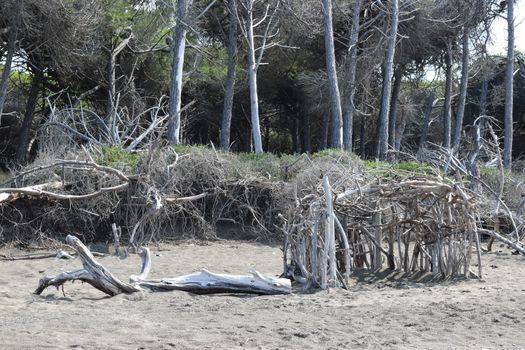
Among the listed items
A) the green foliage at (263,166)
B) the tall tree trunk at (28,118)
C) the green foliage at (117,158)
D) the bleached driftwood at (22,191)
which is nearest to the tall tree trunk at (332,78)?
the green foliage at (263,166)

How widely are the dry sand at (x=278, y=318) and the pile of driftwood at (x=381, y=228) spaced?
36cm

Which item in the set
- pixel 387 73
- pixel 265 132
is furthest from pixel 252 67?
pixel 265 132

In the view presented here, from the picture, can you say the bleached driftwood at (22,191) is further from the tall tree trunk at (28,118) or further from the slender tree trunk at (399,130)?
the slender tree trunk at (399,130)

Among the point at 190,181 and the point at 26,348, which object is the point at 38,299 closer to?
the point at 26,348

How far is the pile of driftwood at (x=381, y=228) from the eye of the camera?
9312 millimetres

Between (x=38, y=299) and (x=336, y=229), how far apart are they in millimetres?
3848

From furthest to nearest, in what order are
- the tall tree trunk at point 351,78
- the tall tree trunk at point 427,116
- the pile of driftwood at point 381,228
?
1. the tall tree trunk at point 427,116
2. the tall tree trunk at point 351,78
3. the pile of driftwood at point 381,228

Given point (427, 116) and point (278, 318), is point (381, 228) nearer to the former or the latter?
point (278, 318)

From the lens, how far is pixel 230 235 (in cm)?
1546

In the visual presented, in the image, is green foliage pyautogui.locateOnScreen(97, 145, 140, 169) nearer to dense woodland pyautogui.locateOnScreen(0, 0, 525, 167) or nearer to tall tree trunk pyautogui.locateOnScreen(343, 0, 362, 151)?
dense woodland pyautogui.locateOnScreen(0, 0, 525, 167)

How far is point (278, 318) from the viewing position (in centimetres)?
766

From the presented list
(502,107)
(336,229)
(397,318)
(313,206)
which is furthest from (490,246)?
(502,107)

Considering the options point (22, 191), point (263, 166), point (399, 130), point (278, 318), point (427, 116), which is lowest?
point (278, 318)

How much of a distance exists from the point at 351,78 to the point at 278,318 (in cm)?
1583
